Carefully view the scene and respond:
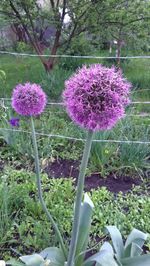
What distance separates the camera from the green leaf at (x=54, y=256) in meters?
1.84

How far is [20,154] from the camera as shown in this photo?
3.43 metres

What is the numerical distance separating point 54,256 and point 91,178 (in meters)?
1.31

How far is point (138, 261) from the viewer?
1.75 meters

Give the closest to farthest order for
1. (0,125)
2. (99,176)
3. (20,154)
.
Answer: (99,176) → (20,154) → (0,125)

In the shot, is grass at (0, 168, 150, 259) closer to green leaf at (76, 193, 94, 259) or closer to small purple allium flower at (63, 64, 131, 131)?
green leaf at (76, 193, 94, 259)

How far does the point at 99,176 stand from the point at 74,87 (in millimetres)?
1996

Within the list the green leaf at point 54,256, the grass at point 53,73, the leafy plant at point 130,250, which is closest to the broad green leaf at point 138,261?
the leafy plant at point 130,250

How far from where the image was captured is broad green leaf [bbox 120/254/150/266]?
5.65 feet

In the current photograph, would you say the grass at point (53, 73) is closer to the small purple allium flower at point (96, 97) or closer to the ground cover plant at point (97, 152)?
the ground cover plant at point (97, 152)

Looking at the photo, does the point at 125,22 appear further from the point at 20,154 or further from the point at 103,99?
the point at 103,99

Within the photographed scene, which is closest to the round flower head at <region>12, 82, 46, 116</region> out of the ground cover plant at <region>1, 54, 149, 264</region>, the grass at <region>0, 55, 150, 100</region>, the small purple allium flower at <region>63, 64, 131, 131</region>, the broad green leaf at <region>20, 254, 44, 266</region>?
the small purple allium flower at <region>63, 64, 131, 131</region>

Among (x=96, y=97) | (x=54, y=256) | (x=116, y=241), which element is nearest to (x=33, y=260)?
(x=54, y=256)

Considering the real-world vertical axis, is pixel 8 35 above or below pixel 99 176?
above

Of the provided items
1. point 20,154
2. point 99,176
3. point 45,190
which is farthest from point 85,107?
point 20,154
